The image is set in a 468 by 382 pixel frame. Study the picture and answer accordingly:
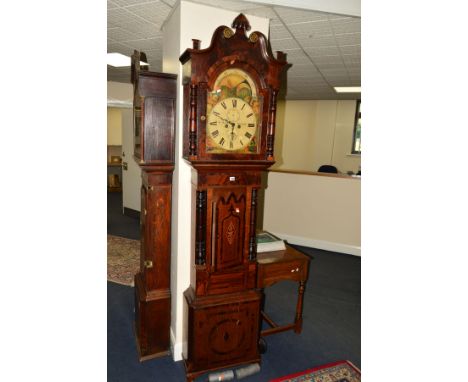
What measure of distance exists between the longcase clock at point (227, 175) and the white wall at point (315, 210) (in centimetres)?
269

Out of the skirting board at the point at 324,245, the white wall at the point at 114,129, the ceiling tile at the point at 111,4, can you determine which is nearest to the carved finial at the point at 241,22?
the ceiling tile at the point at 111,4

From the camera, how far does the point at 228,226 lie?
1.96 m

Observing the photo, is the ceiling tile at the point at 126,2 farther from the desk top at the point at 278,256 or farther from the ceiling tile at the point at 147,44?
the desk top at the point at 278,256

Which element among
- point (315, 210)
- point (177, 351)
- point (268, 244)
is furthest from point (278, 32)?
point (315, 210)

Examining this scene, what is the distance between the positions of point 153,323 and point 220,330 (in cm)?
57

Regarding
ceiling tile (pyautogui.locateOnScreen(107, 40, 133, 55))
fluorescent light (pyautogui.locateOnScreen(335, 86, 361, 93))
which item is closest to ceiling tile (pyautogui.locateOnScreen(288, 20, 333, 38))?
ceiling tile (pyautogui.locateOnScreen(107, 40, 133, 55))

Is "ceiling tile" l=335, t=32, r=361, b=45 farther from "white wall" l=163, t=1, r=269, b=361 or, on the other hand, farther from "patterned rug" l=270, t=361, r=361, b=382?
"patterned rug" l=270, t=361, r=361, b=382

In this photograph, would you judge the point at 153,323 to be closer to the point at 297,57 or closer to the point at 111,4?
the point at 111,4

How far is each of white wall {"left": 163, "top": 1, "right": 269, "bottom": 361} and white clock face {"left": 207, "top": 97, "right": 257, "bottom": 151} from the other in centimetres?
36

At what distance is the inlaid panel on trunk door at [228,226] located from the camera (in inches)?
75.7
